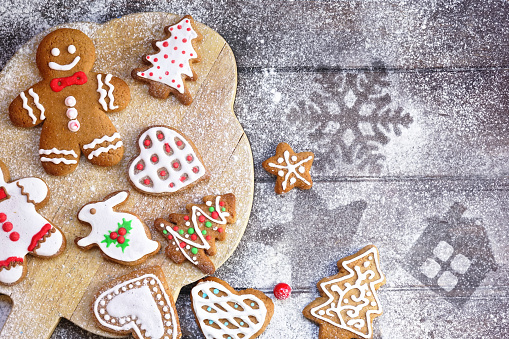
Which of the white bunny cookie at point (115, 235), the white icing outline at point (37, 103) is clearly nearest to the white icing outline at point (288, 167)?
the white bunny cookie at point (115, 235)

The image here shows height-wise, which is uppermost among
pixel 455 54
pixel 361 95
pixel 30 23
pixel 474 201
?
pixel 455 54

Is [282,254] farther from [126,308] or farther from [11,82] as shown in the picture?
[11,82]

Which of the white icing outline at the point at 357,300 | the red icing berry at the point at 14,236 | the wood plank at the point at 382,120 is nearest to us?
the red icing berry at the point at 14,236

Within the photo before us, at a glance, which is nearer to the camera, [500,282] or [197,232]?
[197,232]

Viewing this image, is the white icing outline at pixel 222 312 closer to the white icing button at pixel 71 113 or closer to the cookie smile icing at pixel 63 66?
the white icing button at pixel 71 113

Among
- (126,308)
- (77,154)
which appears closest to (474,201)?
(126,308)

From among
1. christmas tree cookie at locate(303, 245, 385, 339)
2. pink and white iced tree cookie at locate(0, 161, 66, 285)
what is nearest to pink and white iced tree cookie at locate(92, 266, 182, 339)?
pink and white iced tree cookie at locate(0, 161, 66, 285)
